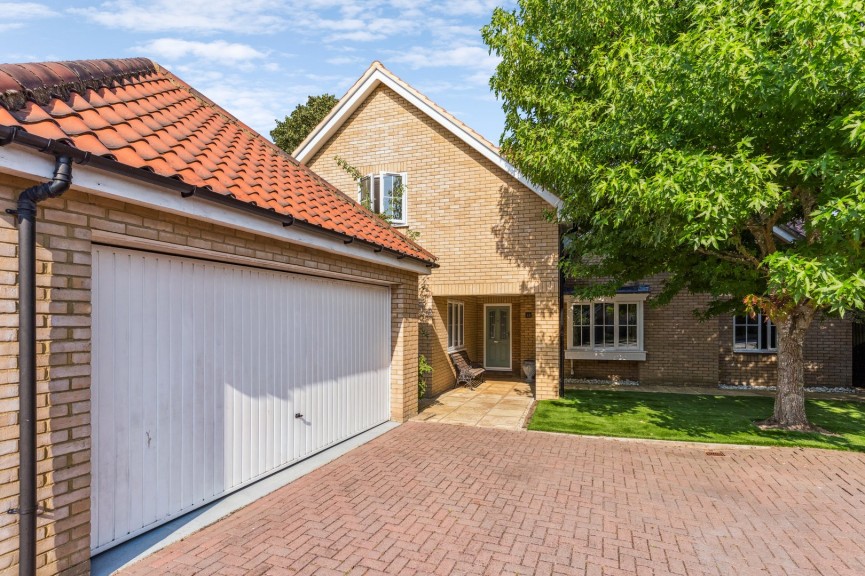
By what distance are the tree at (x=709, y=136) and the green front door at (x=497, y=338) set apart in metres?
6.12

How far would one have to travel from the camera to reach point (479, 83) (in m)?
10.9

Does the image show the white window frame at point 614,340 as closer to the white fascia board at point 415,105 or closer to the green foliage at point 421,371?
the white fascia board at point 415,105

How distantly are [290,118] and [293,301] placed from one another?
24927 millimetres

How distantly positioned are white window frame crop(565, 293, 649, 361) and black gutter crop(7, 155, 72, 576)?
12.9 meters

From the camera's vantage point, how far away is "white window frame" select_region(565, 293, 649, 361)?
13883 mm

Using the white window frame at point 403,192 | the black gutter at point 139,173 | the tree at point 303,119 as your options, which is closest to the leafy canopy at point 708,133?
the white window frame at point 403,192

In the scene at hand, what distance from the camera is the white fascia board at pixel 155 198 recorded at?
2879 millimetres

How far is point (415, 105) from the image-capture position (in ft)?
39.7

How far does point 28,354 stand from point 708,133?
26.3 feet

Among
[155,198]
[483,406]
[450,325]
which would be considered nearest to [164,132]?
[155,198]

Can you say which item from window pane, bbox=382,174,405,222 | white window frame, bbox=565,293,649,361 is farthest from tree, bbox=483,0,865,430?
white window frame, bbox=565,293,649,361

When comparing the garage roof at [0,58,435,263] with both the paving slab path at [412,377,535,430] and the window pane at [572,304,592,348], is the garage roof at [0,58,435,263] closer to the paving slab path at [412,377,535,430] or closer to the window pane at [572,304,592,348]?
the paving slab path at [412,377,535,430]

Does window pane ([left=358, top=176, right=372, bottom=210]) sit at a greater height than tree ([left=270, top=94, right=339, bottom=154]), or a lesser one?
lesser

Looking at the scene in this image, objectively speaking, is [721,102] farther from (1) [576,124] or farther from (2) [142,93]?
(2) [142,93]
